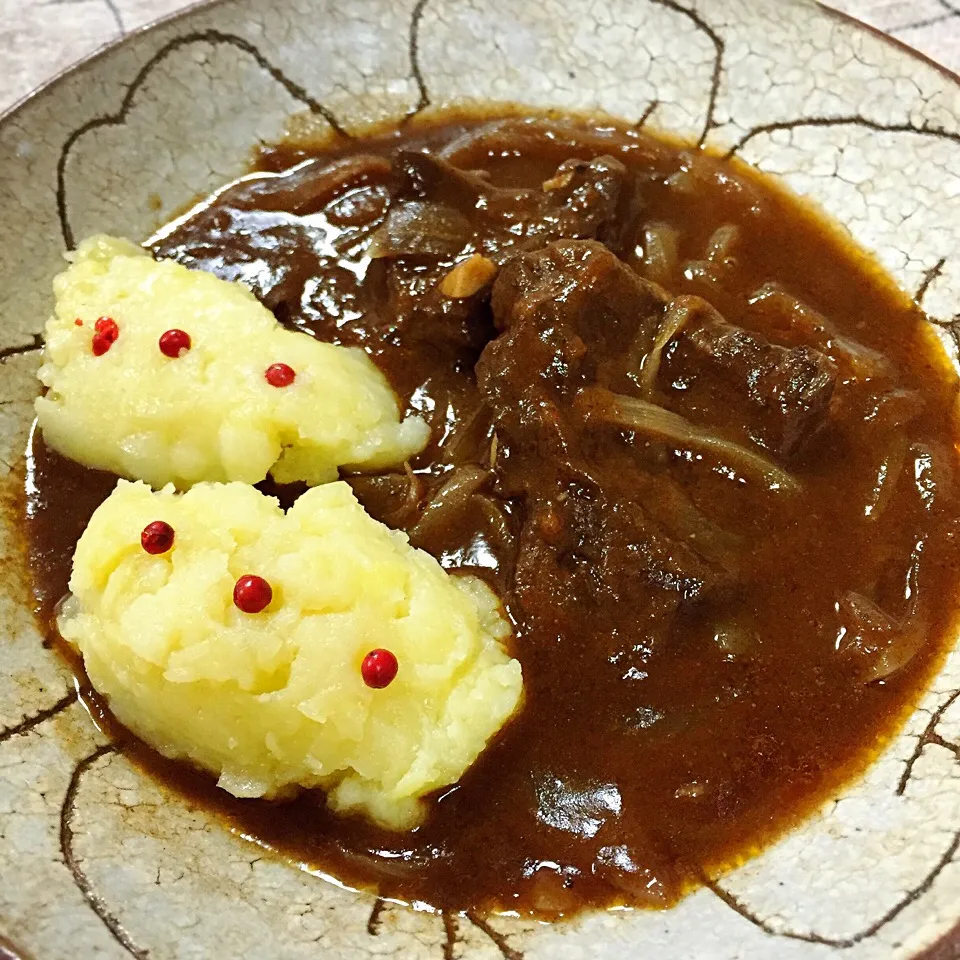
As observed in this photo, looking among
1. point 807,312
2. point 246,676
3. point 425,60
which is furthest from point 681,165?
point 246,676

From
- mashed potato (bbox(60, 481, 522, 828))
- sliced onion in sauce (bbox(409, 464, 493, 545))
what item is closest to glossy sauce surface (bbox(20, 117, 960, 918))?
sliced onion in sauce (bbox(409, 464, 493, 545))

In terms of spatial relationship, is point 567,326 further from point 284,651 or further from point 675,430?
point 284,651

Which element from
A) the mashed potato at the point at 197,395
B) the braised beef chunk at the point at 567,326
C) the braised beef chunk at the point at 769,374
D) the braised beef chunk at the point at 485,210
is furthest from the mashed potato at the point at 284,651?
the braised beef chunk at the point at 485,210

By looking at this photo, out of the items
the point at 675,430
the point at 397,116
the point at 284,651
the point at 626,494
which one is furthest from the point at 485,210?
the point at 284,651

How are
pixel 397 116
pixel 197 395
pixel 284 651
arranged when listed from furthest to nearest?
pixel 397 116, pixel 197 395, pixel 284 651

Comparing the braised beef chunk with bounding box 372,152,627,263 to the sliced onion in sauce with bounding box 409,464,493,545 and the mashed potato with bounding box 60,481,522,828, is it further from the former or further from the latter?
the mashed potato with bounding box 60,481,522,828
